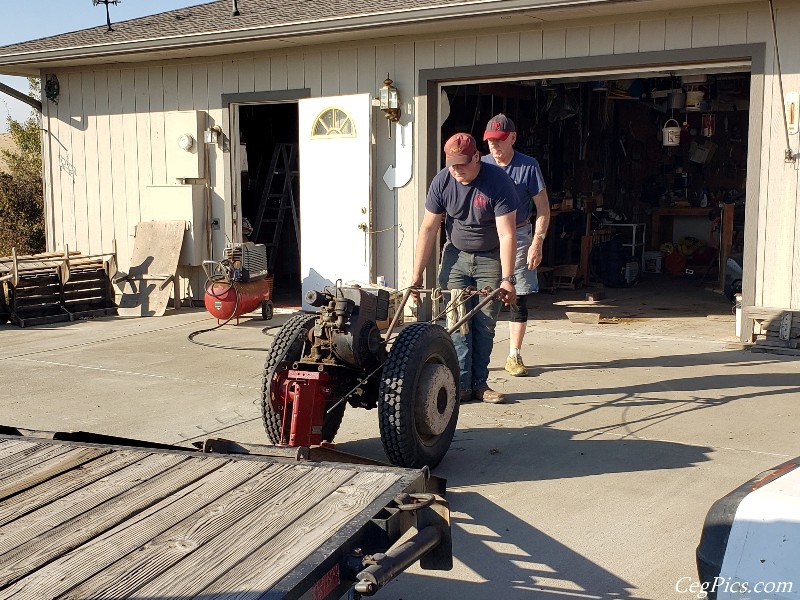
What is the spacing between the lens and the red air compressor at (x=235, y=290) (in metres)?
8.98

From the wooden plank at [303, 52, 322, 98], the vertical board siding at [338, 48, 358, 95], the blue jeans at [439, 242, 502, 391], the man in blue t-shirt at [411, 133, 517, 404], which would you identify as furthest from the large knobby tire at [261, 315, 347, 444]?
the wooden plank at [303, 52, 322, 98]

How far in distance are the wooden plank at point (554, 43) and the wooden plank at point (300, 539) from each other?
6496 millimetres

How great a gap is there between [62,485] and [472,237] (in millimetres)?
3411

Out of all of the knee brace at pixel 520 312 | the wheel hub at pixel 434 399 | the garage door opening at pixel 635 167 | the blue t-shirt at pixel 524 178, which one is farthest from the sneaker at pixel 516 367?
the garage door opening at pixel 635 167

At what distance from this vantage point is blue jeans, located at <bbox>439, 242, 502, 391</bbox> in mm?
5809

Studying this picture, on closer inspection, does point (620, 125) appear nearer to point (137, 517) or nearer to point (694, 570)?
point (694, 570)

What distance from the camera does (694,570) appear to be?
346cm

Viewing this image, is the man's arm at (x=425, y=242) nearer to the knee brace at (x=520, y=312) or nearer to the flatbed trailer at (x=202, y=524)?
the knee brace at (x=520, y=312)

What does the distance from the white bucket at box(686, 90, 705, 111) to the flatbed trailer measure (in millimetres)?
10209

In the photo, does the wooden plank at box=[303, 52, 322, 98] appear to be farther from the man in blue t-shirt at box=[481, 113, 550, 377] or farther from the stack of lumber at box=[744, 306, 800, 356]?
the stack of lumber at box=[744, 306, 800, 356]

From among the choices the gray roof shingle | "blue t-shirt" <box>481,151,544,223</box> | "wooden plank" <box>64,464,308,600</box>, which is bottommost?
"wooden plank" <box>64,464,308,600</box>

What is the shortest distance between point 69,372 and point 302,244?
3380 mm

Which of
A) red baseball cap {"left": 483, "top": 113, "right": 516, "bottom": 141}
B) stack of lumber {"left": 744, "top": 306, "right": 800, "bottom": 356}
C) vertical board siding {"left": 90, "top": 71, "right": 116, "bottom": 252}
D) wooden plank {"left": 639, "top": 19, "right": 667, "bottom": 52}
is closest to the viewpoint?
red baseball cap {"left": 483, "top": 113, "right": 516, "bottom": 141}

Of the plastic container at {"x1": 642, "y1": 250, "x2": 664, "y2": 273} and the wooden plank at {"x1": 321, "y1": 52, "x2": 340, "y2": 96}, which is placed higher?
the wooden plank at {"x1": 321, "y1": 52, "x2": 340, "y2": 96}
